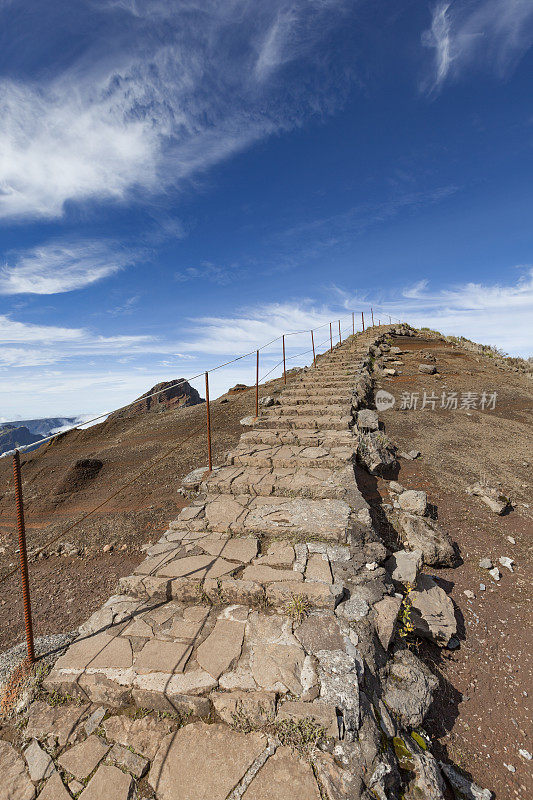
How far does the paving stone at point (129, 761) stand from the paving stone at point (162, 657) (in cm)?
44

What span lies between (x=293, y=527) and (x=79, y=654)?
2.52 meters

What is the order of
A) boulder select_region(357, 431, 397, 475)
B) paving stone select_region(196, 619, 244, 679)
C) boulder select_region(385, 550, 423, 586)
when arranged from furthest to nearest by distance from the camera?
1. boulder select_region(357, 431, 397, 475)
2. boulder select_region(385, 550, 423, 586)
3. paving stone select_region(196, 619, 244, 679)

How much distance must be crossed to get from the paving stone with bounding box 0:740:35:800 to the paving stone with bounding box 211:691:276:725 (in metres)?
1.20

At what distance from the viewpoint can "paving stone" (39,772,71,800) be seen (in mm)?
2088

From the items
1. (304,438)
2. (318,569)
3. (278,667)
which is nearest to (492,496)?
(304,438)

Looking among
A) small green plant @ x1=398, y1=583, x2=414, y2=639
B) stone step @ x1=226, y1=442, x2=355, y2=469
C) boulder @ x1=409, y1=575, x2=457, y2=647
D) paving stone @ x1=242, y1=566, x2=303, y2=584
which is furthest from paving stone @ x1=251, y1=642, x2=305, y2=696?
stone step @ x1=226, y1=442, x2=355, y2=469

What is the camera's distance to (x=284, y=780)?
2045mm

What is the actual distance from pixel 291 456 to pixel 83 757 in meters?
4.65

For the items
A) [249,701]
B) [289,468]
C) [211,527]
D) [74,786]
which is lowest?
[74,786]

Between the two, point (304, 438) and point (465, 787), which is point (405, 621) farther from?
point (304, 438)

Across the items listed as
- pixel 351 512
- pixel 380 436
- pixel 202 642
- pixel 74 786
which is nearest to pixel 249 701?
pixel 202 642

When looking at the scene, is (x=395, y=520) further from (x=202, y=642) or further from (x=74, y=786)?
(x=74, y=786)

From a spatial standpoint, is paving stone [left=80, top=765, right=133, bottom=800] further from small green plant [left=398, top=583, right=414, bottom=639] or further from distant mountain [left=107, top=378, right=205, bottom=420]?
distant mountain [left=107, top=378, right=205, bottom=420]

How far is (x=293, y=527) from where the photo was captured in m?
4.43
